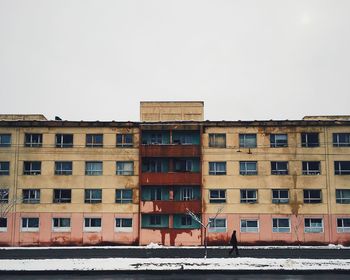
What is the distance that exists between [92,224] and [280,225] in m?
18.0

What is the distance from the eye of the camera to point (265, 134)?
37.9m

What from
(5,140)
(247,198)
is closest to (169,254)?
(247,198)

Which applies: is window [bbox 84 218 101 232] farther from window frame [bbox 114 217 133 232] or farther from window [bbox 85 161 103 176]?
window [bbox 85 161 103 176]

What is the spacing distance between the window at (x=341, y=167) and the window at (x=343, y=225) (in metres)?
4.47

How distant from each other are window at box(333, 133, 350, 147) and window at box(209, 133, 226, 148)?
10.9 metres

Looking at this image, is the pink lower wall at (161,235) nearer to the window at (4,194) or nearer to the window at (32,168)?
the window at (4,194)

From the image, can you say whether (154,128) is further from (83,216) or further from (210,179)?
(83,216)

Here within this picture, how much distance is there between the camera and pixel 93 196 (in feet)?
123

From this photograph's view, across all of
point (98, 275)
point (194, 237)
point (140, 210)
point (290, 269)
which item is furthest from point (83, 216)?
point (290, 269)

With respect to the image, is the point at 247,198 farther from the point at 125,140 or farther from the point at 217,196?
the point at 125,140

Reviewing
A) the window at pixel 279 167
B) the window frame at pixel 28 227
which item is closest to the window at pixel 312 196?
the window at pixel 279 167

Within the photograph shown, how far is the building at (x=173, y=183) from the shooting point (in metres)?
36.5

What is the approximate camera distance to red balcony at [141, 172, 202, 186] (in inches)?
1465

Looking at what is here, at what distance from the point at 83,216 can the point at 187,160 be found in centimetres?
1154
